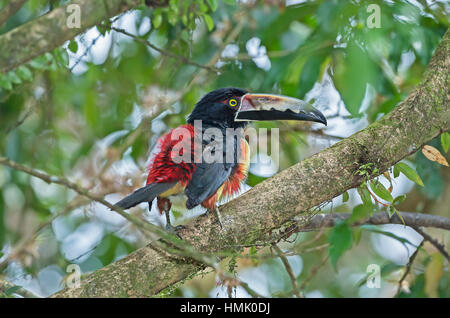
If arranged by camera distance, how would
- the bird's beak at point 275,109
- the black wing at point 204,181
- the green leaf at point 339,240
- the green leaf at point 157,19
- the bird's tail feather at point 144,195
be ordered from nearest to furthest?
the bird's tail feather at point 144,195, the black wing at point 204,181, the green leaf at point 339,240, the bird's beak at point 275,109, the green leaf at point 157,19

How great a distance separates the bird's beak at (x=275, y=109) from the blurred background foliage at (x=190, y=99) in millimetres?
181

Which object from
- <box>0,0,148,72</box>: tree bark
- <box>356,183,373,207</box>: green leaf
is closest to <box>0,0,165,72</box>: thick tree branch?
<box>0,0,148,72</box>: tree bark

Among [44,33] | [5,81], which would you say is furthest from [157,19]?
[5,81]

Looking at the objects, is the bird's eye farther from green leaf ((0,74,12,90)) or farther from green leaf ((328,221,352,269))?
green leaf ((0,74,12,90))

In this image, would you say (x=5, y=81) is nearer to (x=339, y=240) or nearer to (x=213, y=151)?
(x=213, y=151)

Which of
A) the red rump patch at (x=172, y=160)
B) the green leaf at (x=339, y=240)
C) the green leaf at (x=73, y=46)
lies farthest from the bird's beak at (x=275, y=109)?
the green leaf at (x=73, y=46)

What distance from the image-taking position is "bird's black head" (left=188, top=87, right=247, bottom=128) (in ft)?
11.7

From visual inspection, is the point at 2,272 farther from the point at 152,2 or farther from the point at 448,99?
the point at 448,99

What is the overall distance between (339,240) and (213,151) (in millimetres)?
874

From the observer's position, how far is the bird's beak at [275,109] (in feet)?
10.9

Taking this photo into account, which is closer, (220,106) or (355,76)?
(355,76)

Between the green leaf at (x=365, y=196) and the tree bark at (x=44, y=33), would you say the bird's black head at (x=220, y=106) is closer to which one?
the tree bark at (x=44, y=33)

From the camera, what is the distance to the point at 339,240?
9.77 ft

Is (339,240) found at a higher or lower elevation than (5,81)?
lower
